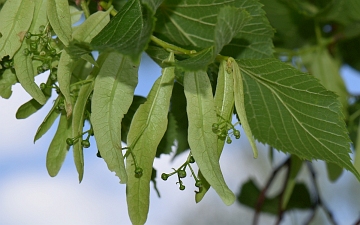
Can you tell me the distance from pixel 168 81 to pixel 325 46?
0.81 m

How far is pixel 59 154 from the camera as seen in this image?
0.78m

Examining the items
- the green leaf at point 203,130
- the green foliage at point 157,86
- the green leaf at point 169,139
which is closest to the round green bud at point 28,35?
the green foliage at point 157,86

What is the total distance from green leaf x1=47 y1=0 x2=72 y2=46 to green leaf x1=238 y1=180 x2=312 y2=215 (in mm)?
1228

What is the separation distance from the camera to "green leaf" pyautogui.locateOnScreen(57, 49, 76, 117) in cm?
70

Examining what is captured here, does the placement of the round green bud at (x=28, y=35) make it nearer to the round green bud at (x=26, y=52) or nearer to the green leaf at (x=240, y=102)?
the round green bud at (x=26, y=52)

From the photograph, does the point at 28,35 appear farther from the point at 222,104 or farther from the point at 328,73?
the point at 328,73

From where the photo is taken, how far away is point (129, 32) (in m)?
0.64

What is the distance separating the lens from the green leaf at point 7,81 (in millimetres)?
772

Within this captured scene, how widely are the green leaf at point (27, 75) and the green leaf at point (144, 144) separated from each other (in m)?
0.14

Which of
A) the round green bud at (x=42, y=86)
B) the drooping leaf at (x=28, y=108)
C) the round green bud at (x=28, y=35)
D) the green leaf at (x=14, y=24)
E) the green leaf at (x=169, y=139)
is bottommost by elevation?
the green leaf at (x=169, y=139)

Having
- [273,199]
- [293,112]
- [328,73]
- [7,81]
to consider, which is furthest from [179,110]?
[273,199]

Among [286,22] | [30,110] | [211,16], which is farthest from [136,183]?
[286,22]

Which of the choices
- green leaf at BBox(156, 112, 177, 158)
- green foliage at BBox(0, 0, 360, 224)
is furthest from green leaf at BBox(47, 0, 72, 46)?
green leaf at BBox(156, 112, 177, 158)

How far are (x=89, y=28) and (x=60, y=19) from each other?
47mm
